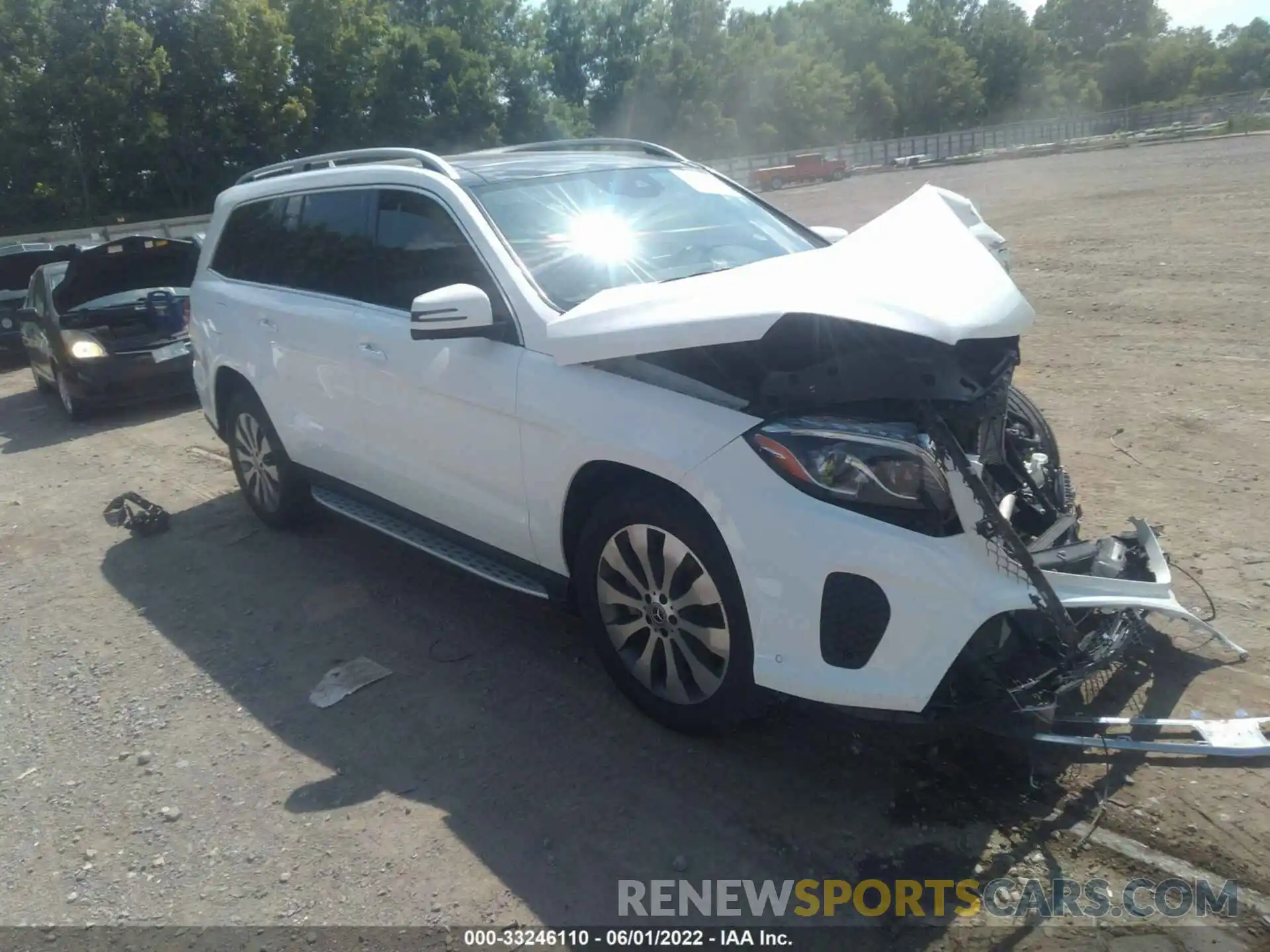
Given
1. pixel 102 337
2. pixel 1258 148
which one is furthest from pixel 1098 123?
pixel 102 337

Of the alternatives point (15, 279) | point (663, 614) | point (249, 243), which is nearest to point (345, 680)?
point (663, 614)

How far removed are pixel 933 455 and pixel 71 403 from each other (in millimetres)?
9384

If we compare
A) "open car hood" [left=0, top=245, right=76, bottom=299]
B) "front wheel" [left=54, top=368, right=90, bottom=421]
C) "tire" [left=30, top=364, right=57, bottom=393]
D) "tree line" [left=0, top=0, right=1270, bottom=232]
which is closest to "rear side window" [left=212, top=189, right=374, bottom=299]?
"front wheel" [left=54, top=368, right=90, bottom=421]

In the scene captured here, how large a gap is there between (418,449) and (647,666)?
1.51m

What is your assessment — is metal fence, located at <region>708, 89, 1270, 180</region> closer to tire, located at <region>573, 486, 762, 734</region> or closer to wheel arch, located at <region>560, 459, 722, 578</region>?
wheel arch, located at <region>560, 459, 722, 578</region>

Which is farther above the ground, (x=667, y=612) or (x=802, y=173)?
(x=667, y=612)

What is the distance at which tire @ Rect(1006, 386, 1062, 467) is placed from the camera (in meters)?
4.29

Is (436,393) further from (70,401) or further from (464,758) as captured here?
(70,401)

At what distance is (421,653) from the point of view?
15.0 ft

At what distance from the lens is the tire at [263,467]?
581 centimetres

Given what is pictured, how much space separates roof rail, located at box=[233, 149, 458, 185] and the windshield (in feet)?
1.22

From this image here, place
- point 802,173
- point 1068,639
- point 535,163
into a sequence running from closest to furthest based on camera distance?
point 1068,639, point 535,163, point 802,173

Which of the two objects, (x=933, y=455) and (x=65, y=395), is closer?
(x=933, y=455)

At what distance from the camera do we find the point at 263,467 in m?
6.02
